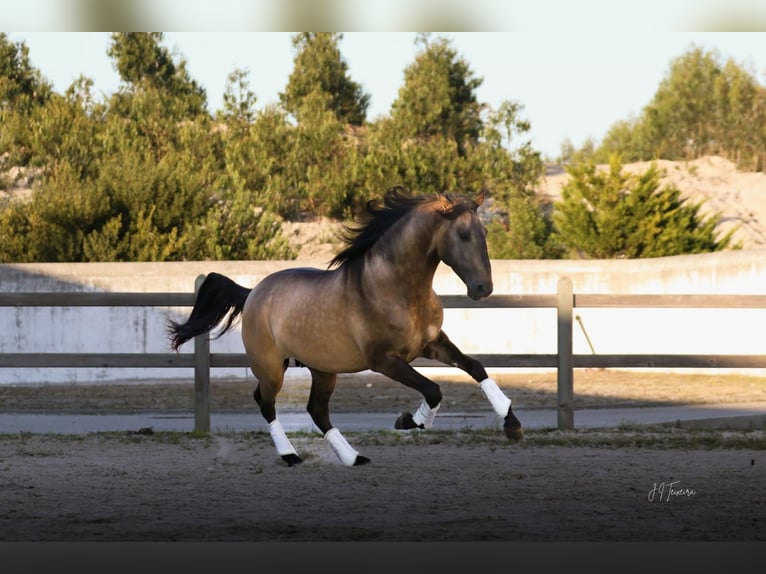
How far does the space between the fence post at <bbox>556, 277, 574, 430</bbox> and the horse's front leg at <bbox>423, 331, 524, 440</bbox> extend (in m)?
3.08

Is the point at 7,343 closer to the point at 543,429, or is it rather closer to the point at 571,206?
the point at 543,429

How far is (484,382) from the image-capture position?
8.20 m

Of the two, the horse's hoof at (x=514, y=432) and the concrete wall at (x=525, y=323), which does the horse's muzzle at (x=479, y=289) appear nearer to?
the horse's hoof at (x=514, y=432)

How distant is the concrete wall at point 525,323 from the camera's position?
18375 mm

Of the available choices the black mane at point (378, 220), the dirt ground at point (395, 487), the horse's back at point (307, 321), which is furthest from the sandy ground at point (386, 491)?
the black mane at point (378, 220)

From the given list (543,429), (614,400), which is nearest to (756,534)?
(543,429)

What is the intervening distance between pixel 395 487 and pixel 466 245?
1.53 meters

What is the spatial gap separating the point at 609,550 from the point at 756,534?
132 centimetres

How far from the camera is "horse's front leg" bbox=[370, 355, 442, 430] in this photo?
26.7ft

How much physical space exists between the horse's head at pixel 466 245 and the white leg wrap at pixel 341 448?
152 cm

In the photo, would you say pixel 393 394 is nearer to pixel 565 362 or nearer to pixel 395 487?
pixel 565 362

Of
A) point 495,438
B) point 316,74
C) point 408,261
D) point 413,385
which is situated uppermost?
point 316,74

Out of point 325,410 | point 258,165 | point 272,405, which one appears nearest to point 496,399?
point 325,410

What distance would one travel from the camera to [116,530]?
6520 millimetres
